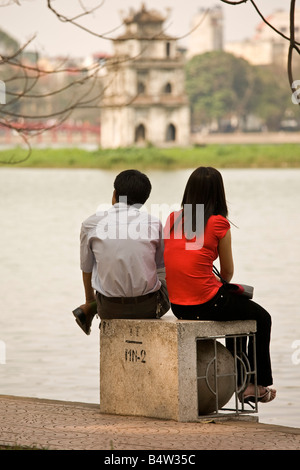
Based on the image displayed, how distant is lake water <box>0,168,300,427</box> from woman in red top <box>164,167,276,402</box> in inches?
73.4

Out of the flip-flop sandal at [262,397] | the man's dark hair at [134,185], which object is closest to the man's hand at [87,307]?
the man's dark hair at [134,185]

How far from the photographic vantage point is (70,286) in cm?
1557

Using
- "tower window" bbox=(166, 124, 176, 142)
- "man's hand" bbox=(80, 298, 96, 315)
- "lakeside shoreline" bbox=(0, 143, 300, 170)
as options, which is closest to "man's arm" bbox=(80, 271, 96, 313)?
"man's hand" bbox=(80, 298, 96, 315)

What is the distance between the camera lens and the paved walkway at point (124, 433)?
4395mm

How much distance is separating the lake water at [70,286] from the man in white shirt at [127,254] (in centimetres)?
195

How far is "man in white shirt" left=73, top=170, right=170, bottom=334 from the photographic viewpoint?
5.25 meters

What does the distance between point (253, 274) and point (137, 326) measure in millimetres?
12256

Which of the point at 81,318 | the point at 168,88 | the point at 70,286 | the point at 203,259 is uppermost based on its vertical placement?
the point at 168,88

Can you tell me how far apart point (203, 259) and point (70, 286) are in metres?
10.5

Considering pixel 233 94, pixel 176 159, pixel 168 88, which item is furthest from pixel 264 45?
pixel 176 159

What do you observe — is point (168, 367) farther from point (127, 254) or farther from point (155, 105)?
point (155, 105)

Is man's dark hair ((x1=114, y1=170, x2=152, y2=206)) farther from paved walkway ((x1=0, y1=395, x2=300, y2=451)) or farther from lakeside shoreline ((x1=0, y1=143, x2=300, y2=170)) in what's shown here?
lakeside shoreline ((x1=0, y1=143, x2=300, y2=170))

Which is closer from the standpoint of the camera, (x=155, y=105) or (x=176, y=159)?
(x=176, y=159)

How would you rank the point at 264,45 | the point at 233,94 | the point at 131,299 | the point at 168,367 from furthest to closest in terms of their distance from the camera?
the point at 264,45 < the point at 233,94 < the point at 131,299 < the point at 168,367
